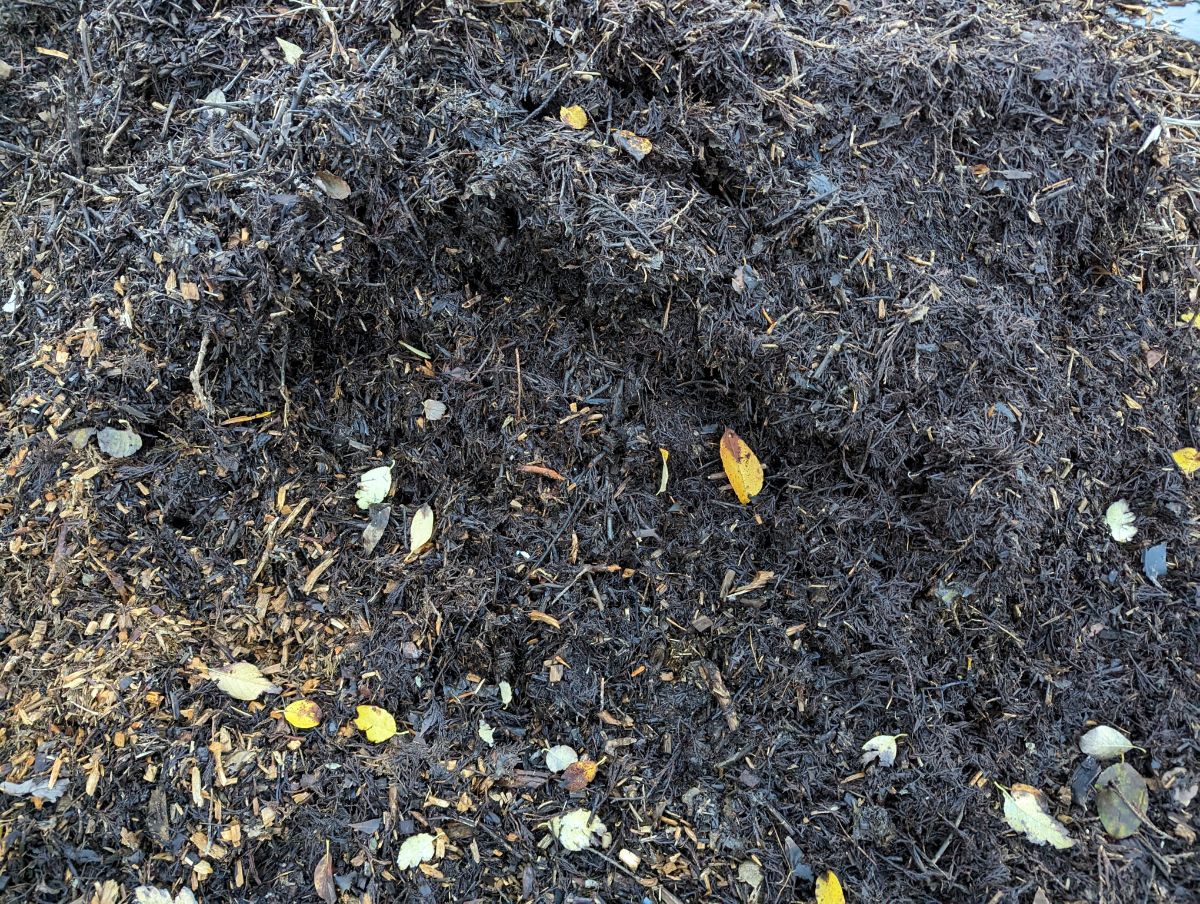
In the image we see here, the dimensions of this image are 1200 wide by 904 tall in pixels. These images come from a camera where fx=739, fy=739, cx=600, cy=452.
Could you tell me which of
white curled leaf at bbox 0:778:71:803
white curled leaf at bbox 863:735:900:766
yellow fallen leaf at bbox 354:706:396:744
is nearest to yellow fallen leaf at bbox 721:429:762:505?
white curled leaf at bbox 863:735:900:766

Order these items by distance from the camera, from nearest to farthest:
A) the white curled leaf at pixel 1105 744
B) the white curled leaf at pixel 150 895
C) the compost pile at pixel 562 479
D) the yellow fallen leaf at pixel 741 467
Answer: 1. the white curled leaf at pixel 150 895
2. the compost pile at pixel 562 479
3. the white curled leaf at pixel 1105 744
4. the yellow fallen leaf at pixel 741 467

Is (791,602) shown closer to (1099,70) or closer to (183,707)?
(183,707)

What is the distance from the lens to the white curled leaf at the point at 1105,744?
6.95ft

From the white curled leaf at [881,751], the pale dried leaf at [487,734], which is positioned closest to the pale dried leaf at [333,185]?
the pale dried leaf at [487,734]

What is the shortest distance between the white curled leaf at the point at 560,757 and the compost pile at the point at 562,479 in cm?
2

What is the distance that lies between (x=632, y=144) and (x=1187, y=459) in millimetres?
1987

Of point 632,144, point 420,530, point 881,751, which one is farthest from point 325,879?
point 632,144

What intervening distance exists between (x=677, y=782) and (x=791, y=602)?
24.1 inches

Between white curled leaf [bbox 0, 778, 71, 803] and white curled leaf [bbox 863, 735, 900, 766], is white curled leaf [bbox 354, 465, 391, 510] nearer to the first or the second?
white curled leaf [bbox 0, 778, 71, 803]

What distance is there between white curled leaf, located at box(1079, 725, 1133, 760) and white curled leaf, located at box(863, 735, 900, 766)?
0.56 meters

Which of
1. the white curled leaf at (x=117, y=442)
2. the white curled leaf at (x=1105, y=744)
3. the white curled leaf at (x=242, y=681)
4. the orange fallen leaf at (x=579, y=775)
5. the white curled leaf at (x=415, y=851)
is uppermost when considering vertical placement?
the white curled leaf at (x=117, y=442)

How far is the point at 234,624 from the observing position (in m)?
2.11

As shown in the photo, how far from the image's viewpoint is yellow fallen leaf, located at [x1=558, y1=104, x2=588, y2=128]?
210 cm

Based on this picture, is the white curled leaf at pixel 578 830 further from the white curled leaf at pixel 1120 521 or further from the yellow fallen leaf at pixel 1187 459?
the yellow fallen leaf at pixel 1187 459
